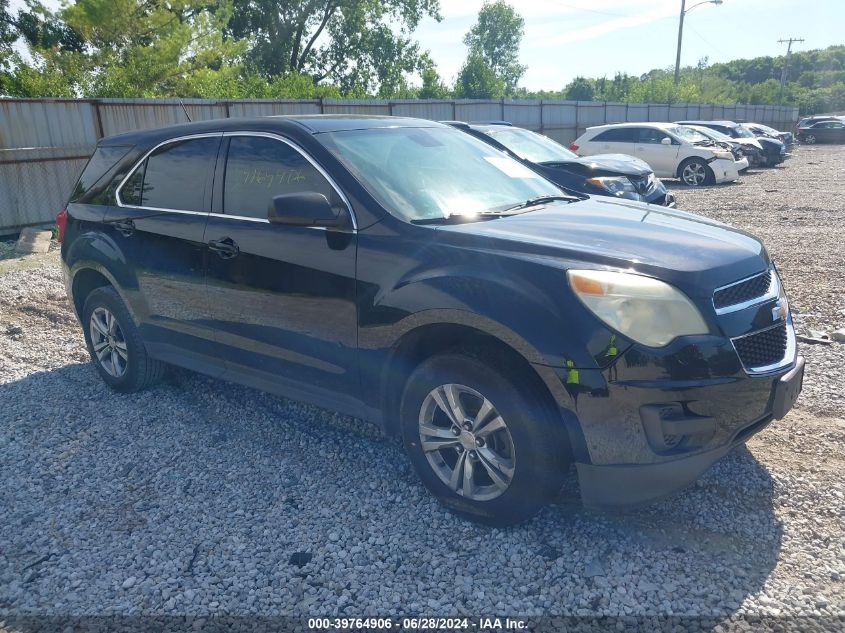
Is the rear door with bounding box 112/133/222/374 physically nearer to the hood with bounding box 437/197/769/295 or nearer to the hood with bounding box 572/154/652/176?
the hood with bounding box 437/197/769/295

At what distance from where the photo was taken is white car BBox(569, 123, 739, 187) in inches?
Result: 725

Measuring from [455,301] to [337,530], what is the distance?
48.7 inches

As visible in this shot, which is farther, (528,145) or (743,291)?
(528,145)

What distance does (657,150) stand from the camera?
18.7 meters

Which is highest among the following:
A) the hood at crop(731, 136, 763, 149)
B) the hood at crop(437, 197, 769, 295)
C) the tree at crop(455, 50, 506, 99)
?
the tree at crop(455, 50, 506, 99)

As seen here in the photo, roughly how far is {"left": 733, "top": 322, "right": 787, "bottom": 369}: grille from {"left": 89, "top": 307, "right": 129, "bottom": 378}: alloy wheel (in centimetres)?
394

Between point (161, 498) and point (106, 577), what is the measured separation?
67cm

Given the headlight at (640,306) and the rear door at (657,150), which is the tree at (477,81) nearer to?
the rear door at (657,150)

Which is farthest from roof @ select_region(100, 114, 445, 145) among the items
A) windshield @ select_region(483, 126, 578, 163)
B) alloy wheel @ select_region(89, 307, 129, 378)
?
windshield @ select_region(483, 126, 578, 163)

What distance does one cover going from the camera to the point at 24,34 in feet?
82.3

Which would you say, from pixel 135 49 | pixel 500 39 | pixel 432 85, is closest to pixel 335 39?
pixel 432 85

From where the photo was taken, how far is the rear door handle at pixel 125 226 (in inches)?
185

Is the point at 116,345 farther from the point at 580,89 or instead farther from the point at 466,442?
the point at 580,89

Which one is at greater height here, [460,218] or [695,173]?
[460,218]
